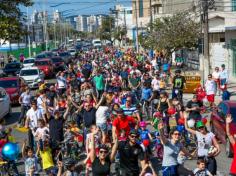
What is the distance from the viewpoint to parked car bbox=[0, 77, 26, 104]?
94.3ft

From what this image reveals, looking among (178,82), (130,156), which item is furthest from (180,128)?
(178,82)

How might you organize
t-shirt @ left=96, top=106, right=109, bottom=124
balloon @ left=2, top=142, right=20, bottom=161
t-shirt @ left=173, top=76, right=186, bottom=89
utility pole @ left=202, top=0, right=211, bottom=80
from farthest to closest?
utility pole @ left=202, top=0, right=211, bottom=80, t-shirt @ left=173, top=76, right=186, bottom=89, t-shirt @ left=96, top=106, right=109, bottom=124, balloon @ left=2, top=142, right=20, bottom=161

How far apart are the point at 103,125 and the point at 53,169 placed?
267cm

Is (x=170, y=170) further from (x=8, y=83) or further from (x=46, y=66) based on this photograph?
(x=46, y=66)

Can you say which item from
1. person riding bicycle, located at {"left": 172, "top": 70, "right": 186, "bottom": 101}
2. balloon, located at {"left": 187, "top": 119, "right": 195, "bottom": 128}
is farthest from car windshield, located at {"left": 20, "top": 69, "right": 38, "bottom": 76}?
balloon, located at {"left": 187, "top": 119, "right": 195, "bottom": 128}

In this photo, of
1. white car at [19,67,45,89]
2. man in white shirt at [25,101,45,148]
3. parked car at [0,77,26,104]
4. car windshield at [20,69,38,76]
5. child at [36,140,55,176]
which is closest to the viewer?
child at [36,140,55,176]

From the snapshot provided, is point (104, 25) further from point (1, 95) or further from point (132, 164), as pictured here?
point (132, 164)

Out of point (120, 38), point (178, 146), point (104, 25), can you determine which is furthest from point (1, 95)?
point (104, 25)

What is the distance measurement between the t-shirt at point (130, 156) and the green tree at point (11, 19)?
2284cm

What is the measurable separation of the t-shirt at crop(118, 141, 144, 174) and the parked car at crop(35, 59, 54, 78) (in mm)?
33845

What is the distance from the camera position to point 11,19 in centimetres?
3322

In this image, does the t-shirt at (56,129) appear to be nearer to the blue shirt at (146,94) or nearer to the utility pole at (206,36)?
the blue shirt at (146,94)

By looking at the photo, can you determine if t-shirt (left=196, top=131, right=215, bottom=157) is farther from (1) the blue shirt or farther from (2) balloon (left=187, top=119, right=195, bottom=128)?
(1) the blue shirt

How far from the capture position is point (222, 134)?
16.3 m
